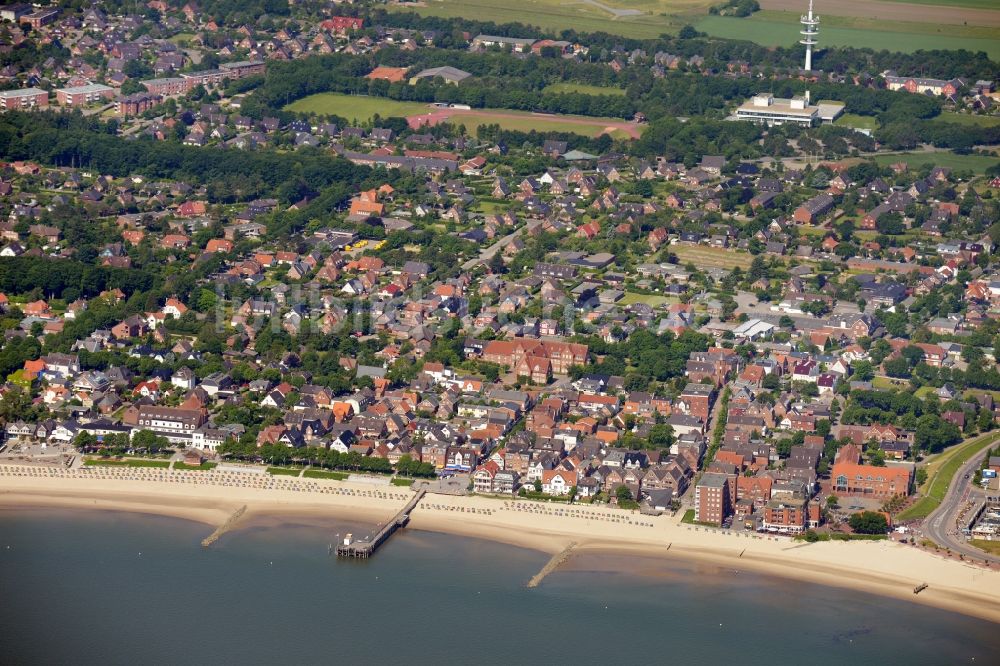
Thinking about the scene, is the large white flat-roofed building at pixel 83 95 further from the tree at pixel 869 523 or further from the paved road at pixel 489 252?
the tree at pixel 869 523

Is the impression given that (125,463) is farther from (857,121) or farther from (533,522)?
(857,121)

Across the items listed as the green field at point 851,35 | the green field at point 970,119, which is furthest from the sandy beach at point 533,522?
the green field at point 851,35

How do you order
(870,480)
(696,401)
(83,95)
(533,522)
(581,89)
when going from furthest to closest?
(581,89) < (83,95) < (696,401) < (870,480) < (533,522)

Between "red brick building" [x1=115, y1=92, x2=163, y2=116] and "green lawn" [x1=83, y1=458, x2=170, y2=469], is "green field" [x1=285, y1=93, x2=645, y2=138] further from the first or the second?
"green lawn" [x1=83, y1=458, x2=170, y2=469]

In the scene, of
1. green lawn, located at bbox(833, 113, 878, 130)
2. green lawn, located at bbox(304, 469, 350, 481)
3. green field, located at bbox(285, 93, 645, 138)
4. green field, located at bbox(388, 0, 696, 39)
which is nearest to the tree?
green lawn, located at bbox(304, 469, 350, 481)

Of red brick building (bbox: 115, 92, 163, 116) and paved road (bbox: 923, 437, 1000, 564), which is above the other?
red brick building (bbox: 115, 92, 163, 116)

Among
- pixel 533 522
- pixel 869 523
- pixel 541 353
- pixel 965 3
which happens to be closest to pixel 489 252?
pixel 541 353

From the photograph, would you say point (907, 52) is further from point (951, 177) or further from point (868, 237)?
point (868, 237)

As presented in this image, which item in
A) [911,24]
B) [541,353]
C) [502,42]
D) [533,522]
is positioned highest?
[911,24]
